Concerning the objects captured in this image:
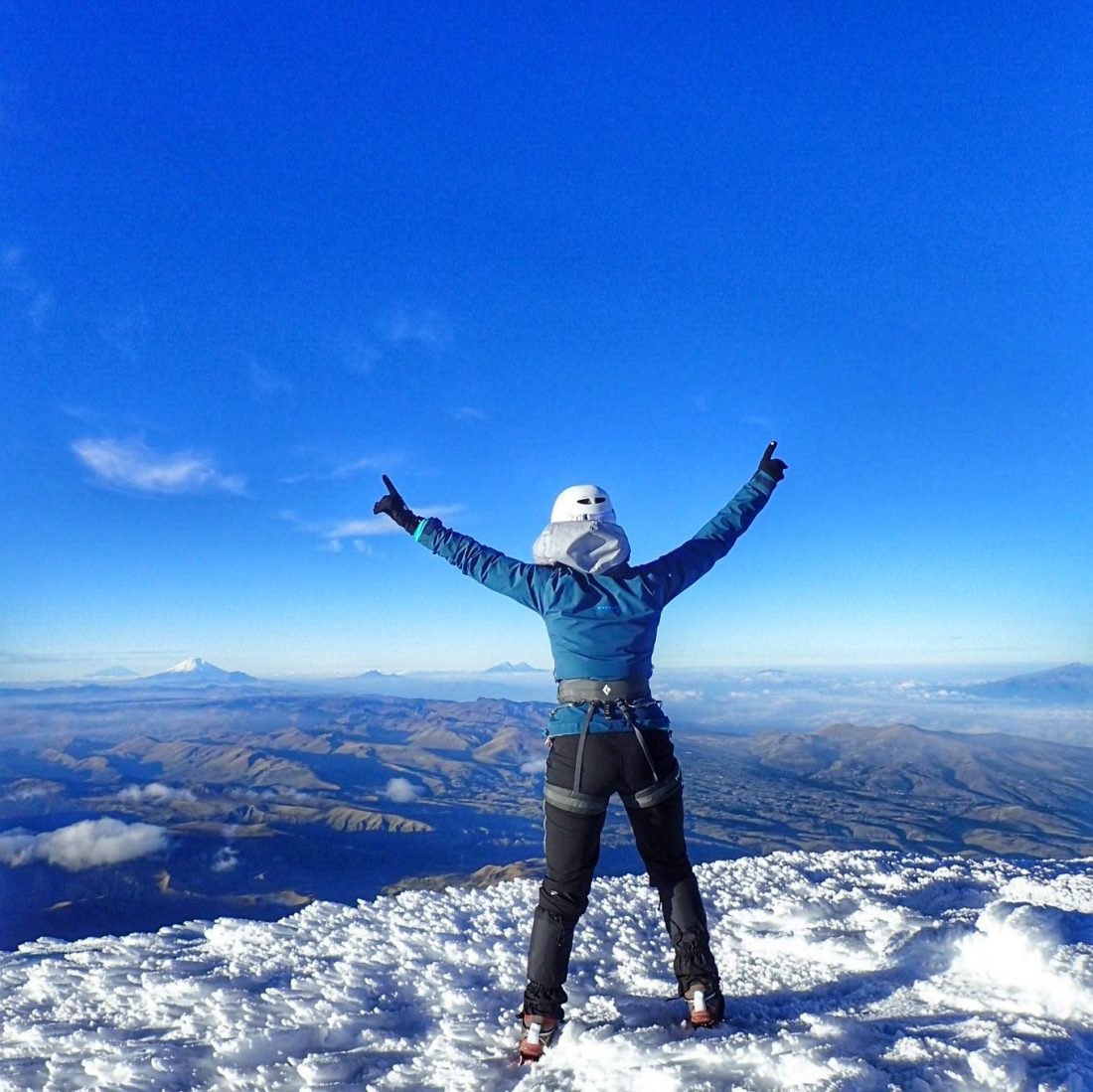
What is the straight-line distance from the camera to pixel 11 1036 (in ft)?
15.6

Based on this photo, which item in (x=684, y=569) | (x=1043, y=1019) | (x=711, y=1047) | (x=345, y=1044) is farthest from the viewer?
(x=684, y=569)

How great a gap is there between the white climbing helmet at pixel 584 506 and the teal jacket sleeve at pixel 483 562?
495mm

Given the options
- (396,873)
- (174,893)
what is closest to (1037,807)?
(396,873)

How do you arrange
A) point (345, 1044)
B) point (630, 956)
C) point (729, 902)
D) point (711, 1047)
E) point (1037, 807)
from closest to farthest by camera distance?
point (711, 1047) < point (345, 1044) < point (630, 956) < point (729, 902) < point (1037, 807)

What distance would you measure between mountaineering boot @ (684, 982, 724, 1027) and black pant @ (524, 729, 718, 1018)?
5 cm

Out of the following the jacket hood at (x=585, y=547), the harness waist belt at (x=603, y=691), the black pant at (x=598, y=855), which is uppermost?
the jacket hood at (x=585, y=547)

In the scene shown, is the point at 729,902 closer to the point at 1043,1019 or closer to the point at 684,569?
the point at 1043,1019

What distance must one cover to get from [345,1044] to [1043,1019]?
4634mm

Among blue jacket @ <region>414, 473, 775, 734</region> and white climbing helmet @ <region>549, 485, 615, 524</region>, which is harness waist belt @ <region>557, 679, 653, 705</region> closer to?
blue jacket @ <region>414, 473, 775, 734</region>

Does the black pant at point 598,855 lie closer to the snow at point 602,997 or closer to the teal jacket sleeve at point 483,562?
the snow at point 602,997

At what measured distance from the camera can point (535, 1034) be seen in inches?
165

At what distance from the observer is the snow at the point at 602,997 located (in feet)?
12.3

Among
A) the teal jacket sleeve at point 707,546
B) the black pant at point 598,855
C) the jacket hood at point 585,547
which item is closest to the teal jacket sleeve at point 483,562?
the jacket hood at point 585,547

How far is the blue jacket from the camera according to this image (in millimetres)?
4801
